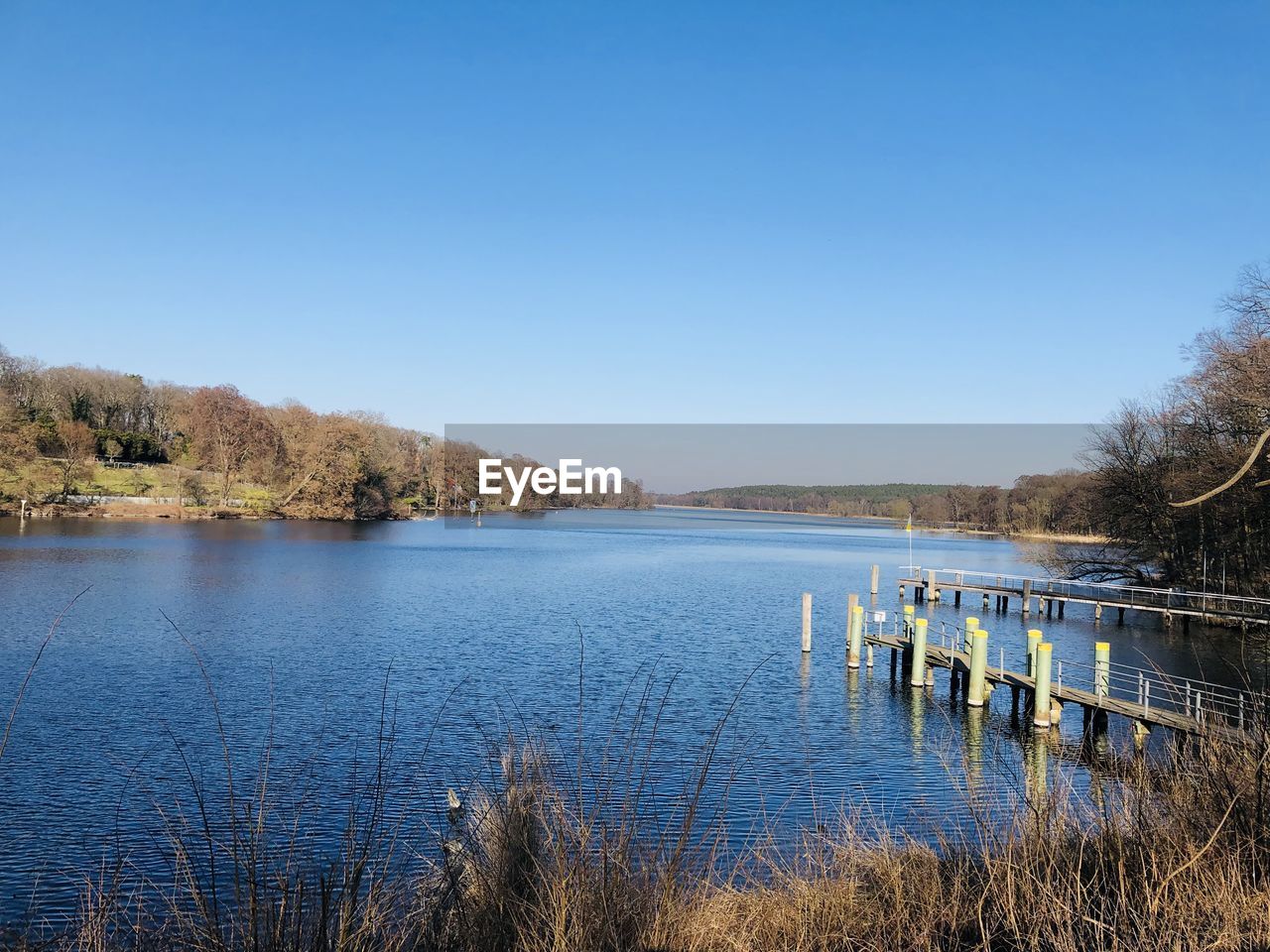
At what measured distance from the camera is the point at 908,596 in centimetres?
4425

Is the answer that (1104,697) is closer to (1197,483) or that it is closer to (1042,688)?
(1042,688)

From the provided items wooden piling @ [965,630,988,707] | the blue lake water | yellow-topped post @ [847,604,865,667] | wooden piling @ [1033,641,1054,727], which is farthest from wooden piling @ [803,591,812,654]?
wooden piling @ [1033,641,1054,727]

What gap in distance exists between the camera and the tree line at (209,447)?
2842 inches

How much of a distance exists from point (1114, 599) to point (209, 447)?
77.1 m

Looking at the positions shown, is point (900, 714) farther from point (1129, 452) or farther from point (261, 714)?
point (1129, 452)

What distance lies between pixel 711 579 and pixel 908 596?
10.3 meters

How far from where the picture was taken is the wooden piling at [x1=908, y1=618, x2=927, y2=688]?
22.1 m

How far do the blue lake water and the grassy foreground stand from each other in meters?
0.72

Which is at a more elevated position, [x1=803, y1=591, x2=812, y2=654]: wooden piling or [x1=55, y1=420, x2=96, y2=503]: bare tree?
[x1=55, y1=420, x2=96, y2=503]: bare tree

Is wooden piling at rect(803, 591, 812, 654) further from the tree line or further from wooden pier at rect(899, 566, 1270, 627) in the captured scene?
the tree line

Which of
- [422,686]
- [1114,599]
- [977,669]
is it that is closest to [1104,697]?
[977,669]

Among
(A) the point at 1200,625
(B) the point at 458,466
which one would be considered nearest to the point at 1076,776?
(A) the point at 1200,625

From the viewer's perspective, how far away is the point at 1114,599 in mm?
36219

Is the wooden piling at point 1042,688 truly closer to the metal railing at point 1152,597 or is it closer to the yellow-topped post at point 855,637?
the yellow-topped post at point 855,637
